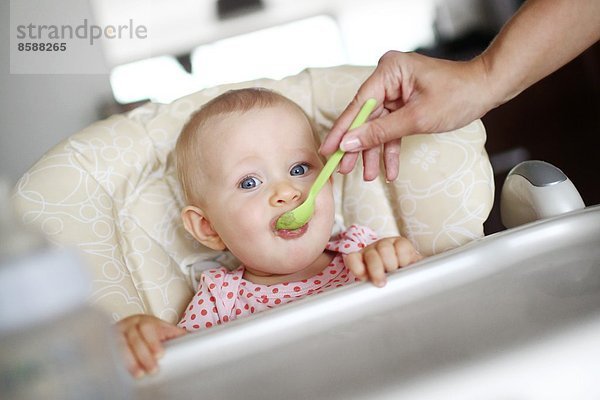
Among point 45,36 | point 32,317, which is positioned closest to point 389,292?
point 32,317

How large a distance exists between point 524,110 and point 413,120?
1361 mm

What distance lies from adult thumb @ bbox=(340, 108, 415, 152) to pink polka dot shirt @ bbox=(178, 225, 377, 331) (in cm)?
22

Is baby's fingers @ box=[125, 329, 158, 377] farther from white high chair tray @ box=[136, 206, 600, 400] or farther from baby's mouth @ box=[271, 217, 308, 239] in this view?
baby's mouth @ box=[271, 217, 308, 239]

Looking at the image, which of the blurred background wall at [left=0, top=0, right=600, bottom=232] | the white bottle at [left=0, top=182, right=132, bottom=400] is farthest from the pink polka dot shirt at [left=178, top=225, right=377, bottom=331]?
the blurred background wall at [left=0, top=0, right=600, bottom=232]

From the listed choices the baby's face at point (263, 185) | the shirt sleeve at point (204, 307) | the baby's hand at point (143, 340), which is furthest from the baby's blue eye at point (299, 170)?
the baby's hand at point (143, 340)

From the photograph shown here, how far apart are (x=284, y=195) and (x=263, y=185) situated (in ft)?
0.19

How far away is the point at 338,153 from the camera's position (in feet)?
2.72

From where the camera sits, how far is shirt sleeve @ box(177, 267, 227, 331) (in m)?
0.96

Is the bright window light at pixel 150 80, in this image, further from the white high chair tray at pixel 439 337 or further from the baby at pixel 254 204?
the white high chair tray at pixel 439 337

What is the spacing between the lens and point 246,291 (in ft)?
3.28

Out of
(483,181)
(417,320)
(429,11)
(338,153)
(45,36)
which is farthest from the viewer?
(429,11)

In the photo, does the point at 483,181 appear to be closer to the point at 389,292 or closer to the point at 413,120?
the point at 413,120

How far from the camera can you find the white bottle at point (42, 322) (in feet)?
1.11

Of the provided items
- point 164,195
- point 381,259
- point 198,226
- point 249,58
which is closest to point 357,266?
point 381,259
